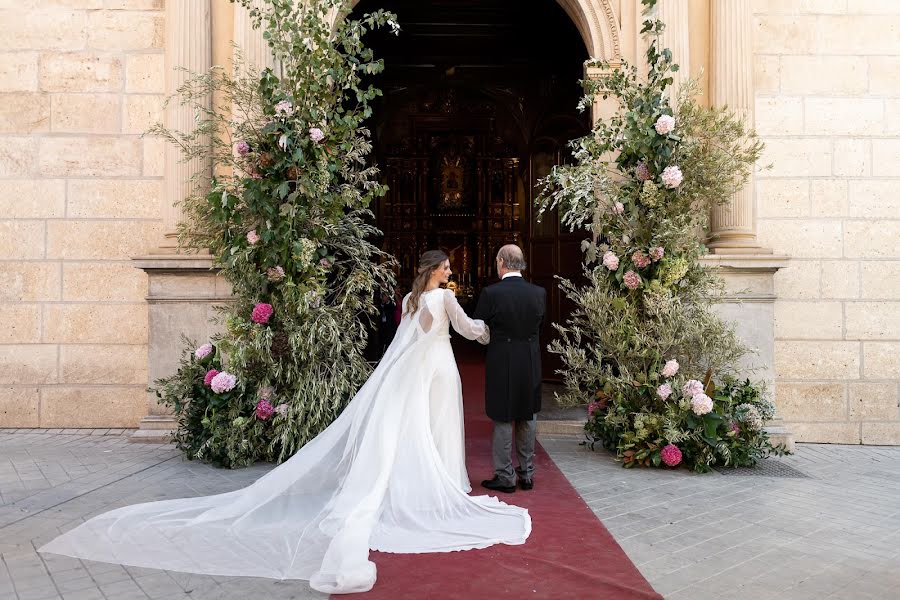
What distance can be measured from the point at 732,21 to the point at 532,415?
16.1ft

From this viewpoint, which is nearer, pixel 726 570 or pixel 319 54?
pixel 726 570

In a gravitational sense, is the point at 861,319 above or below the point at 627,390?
above

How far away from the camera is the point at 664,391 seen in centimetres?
590

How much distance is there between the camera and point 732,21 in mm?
7188

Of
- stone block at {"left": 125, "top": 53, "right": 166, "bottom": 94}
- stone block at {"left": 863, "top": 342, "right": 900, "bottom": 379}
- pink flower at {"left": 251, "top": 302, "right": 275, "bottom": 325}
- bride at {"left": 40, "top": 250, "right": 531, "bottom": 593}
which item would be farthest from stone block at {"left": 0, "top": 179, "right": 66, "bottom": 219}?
stone block at {"left": 863, "top": 342, "right": 900, "bottom": 379}

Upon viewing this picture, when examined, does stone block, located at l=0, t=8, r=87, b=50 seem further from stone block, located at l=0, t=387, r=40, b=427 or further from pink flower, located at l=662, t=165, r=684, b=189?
pink flower, located at l=662, t=165, r=684, b=189

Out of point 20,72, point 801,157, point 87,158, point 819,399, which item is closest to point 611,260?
point 801,157

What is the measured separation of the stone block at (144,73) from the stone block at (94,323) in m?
2.40

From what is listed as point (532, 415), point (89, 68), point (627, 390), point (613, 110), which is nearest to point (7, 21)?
point (89, 68)

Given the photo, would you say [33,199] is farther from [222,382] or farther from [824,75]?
[824,75]

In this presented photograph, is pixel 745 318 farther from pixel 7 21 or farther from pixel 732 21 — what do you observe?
pixel 7 21

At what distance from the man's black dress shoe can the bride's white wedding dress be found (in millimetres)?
252

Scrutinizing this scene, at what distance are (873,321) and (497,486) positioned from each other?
4.92 meters

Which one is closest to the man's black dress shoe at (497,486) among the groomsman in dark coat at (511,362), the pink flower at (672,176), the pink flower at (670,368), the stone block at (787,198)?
the groomsman in dark coat at (511,362)
